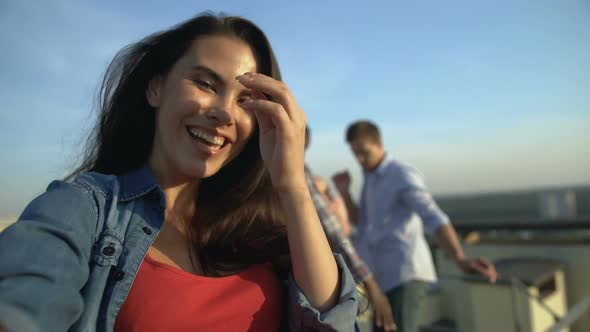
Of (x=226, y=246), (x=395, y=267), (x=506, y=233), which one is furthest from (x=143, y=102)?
(x=506, y=233)

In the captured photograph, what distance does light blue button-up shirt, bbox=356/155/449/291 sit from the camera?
2.87 m

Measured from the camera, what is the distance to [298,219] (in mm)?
1107

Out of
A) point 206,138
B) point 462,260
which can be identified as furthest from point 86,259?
point 462,260

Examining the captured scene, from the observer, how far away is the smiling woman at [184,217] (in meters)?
0.85

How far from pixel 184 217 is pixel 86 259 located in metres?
0.49

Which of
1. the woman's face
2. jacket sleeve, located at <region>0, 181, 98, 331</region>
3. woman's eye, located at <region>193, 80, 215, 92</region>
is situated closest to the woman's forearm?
the woman's face

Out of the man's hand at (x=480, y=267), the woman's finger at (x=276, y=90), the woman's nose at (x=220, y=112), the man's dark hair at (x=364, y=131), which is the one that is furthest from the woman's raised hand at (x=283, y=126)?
the man's dark hair at (x=364, y=131)

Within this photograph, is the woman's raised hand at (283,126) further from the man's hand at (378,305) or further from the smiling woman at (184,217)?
the man's hand at (378,305)

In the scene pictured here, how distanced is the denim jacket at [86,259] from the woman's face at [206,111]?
156 millimetres

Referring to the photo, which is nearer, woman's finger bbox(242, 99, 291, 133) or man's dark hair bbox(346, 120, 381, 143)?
woman's finger bbox(242, 99, 291, 133)

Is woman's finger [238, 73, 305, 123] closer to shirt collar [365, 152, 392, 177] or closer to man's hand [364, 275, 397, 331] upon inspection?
man's hand [364, 275, 397, 331]

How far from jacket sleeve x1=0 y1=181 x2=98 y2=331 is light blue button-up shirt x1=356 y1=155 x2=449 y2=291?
2358mm

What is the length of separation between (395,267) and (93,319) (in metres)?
2.32

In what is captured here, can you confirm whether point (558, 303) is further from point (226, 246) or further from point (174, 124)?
point (174, 124)
